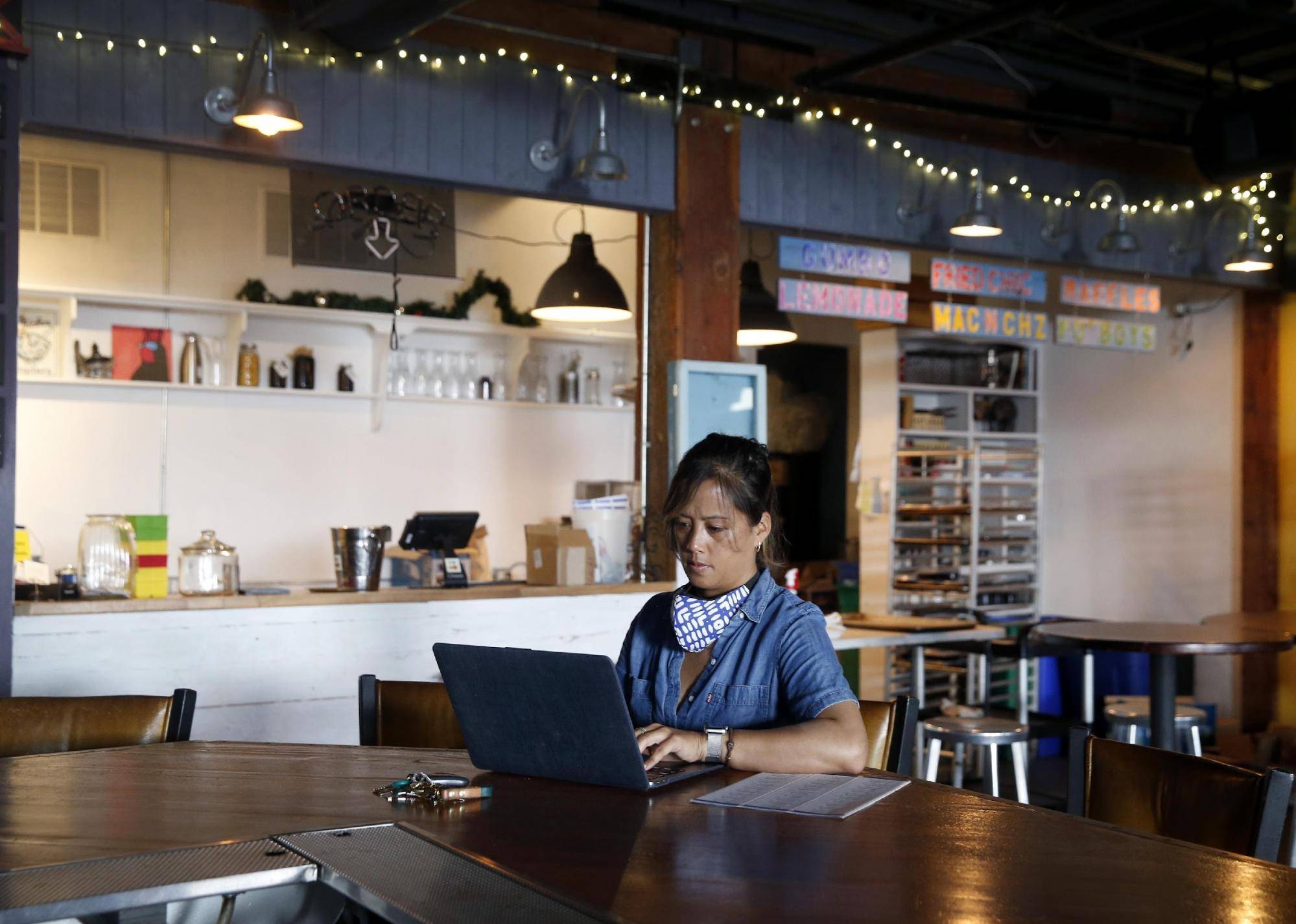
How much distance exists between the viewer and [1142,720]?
5488 mm

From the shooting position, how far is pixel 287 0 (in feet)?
15.1

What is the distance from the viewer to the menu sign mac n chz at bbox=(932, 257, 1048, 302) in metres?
6.30

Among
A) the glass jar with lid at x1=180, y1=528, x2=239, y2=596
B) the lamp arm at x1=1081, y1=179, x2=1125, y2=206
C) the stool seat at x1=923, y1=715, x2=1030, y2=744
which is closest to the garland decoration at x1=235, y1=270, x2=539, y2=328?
the glass jar with lid at x1=180, y1=528, x2=239, y2=596

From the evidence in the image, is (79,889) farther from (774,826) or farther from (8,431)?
(8,431)

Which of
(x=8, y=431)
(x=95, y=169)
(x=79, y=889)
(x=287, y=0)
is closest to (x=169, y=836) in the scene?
(x=79, y=889)

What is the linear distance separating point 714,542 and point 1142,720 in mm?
3653

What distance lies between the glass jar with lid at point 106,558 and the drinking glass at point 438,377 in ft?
9.99

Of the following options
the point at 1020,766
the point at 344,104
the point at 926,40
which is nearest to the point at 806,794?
the point at 1020,766

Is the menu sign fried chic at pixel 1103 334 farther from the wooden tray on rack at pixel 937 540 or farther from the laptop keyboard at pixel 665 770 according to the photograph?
the laptop keyboard at pixel 665 770

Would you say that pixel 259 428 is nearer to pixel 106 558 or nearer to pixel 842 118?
pixel 106 558

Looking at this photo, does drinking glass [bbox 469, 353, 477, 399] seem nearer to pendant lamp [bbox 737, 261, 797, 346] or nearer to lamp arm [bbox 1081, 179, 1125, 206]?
pendant lamp [bbox 737, 261, 797, 346]

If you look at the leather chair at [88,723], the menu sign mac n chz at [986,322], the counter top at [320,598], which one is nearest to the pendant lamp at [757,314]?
the menu sign mac n chz at [986,322]

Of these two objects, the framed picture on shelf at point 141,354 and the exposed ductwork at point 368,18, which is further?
the framed picture on shelf at point 141,354

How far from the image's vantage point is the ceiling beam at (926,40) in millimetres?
4984
